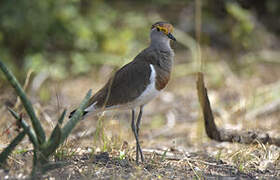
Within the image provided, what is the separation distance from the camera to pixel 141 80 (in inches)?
150

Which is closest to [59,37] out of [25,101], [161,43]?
[161,43]

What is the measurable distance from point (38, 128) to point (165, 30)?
64.1 inches

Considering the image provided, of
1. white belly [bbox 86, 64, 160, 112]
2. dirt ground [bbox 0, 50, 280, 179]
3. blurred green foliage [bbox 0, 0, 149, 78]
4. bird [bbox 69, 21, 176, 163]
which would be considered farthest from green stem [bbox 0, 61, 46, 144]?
blurred green foliage [bbox 0, 0, 149, 78]

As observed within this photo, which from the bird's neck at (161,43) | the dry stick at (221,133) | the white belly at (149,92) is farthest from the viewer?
the dry stick at (221,133)

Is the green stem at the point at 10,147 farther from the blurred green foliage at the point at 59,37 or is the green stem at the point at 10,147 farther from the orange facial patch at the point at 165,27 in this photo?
the blurred green foliage at the point at 59,37

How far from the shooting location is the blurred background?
6.13 metres

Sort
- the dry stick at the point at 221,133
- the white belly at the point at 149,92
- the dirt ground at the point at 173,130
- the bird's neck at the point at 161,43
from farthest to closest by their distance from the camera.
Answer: the dry stick at the point at 221,133
the bird's neck at the point at 161,43
the white belly at the point at 149,92
the dirt ground at the point at 173,130

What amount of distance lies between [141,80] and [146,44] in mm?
3850

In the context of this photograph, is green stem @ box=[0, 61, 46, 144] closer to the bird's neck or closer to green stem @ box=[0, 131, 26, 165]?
green stem @ box=[0, 131, 26, 165]

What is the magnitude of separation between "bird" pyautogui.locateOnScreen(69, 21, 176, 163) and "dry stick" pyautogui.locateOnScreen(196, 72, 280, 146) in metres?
0.46

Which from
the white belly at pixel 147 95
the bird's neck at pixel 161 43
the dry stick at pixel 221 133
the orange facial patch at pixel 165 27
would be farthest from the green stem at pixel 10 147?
the dry stick at pixel 221 133

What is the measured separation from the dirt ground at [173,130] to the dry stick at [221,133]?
0.08 metres

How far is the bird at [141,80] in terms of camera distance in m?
3.80

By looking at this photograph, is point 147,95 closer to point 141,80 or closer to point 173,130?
point 141,80
